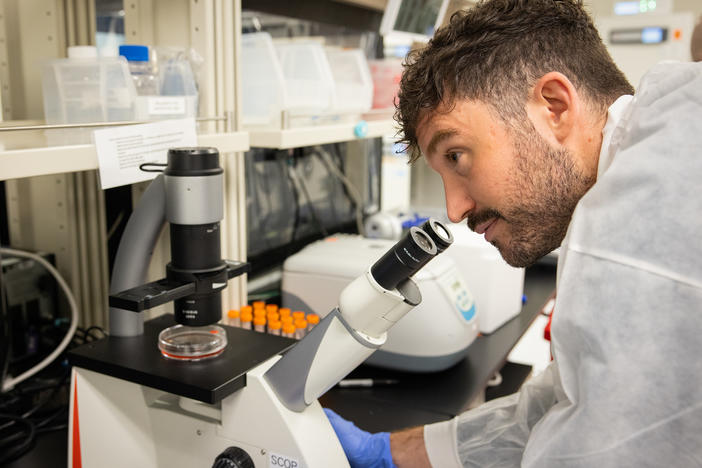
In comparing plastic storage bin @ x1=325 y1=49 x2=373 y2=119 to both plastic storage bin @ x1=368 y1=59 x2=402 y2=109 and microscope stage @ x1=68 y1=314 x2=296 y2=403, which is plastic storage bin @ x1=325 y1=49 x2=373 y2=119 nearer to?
plastic storage bin @ x1=368 y1=59 x2=402 y2=109

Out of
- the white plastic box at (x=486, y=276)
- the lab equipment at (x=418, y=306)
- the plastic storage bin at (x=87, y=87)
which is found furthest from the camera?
the white plastic box at (x=486, y=276)

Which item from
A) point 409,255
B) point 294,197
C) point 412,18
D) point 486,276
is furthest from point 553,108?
point 294,197

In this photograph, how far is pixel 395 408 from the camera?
1331 millimetres

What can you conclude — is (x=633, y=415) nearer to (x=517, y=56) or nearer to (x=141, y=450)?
(x=517, y=56)

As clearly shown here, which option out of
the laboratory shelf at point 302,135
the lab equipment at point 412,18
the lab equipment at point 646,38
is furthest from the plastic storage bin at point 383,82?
the lab equipment at point 646,38

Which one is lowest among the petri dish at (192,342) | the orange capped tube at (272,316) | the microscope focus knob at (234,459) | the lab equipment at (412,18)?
the microscope focus knob at (234,459)

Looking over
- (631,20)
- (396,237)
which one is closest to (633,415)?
(396,237)

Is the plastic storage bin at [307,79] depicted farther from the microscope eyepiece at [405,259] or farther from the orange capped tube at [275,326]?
the microscope eyepiece at [405,259]

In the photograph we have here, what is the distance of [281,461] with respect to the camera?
83 cm

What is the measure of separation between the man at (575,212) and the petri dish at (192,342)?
0.26 meters

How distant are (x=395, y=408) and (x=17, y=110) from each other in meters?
0.99

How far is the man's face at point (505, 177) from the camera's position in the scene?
0.89 meters

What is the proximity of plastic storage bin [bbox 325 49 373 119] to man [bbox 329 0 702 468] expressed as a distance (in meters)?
0.60

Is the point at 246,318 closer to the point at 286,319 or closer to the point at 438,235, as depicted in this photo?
the point at 286,319
